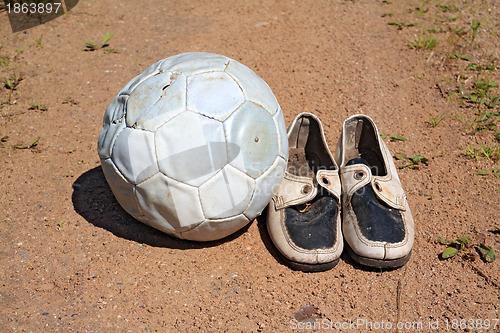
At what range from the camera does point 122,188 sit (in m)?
2.84

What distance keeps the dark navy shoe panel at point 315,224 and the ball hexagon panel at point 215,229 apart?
0.33 m

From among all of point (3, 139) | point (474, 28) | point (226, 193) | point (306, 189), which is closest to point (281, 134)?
point (306, 189)

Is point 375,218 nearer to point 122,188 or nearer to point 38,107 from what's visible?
point 122,188

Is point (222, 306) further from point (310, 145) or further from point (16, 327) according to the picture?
point (310, 145)

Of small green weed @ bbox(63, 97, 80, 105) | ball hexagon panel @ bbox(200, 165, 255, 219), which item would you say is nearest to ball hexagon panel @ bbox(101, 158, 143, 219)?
ball hexagon panel @ bbox(200, 165, 255, 219)

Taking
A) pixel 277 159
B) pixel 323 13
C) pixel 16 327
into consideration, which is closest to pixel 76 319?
pixel 16 327

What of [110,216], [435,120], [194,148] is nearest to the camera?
[194,148]

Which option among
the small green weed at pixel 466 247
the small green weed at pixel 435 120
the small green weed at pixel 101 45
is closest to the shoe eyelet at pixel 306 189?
the small green weed at pixel 466 247

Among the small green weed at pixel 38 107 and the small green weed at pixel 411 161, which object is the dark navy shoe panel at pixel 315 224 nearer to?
the small green weed at pixel 411 161

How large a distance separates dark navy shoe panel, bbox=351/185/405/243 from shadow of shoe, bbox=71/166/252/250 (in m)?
0.77

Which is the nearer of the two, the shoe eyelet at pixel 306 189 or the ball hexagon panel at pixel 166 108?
the ball hexagon panel at pixel 166 108

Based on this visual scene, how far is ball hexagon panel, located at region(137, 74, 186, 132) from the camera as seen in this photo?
2.70m

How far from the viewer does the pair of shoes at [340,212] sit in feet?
9.55

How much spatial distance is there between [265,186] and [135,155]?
790 millimetres
